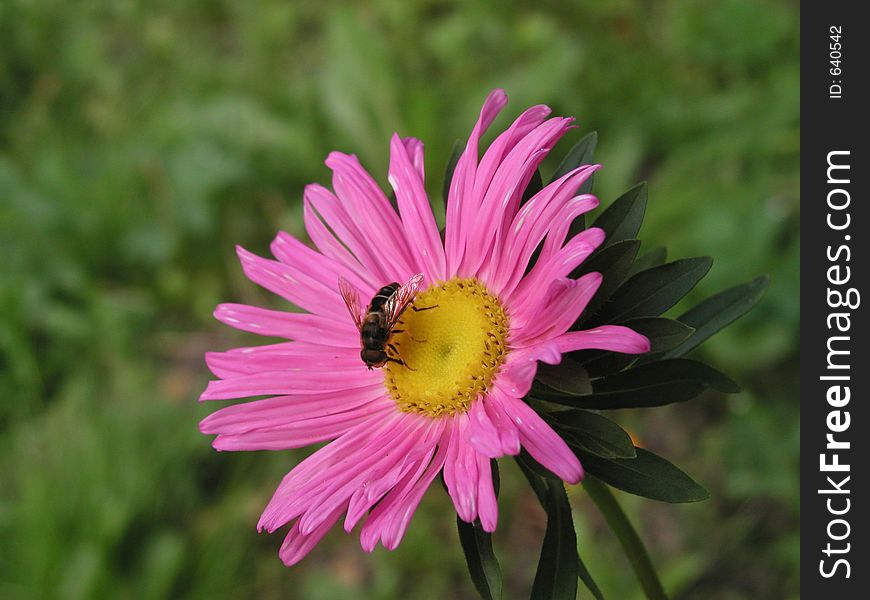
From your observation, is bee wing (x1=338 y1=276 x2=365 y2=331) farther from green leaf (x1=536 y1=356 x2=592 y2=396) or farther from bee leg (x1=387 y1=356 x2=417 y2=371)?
green leaf (x1=536 y1=356 x2=592 y2=396)

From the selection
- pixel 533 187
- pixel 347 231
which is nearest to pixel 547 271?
pixel 533 187

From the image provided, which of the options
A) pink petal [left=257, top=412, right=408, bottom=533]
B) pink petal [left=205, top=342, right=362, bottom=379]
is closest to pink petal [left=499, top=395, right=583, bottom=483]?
pink petal [left=257, top=412, right=408, bottom=533]

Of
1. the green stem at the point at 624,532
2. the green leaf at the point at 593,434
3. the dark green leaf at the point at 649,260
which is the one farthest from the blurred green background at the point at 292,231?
the green leaf at the point at 593,434

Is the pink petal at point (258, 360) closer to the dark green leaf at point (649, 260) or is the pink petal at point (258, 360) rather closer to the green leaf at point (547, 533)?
the green leaf at point (547, 533)

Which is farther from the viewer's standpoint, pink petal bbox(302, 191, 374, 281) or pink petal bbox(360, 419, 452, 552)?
pink petal bbox(302, 191, 374, 281)

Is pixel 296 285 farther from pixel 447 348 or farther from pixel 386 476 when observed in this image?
pixel 386 476

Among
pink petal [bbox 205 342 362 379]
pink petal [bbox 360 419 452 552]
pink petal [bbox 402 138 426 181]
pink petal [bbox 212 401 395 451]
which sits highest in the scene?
pink petal [bbox 402 138 426 181]

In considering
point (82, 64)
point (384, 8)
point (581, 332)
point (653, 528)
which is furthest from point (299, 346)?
point (82, 64)
